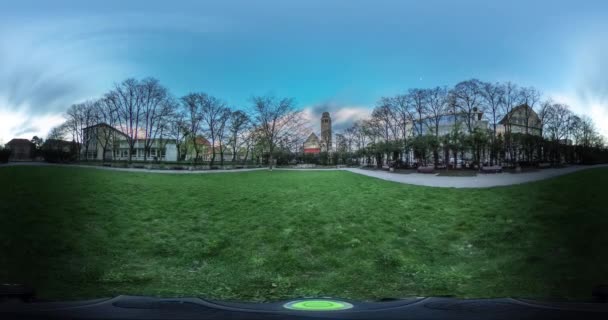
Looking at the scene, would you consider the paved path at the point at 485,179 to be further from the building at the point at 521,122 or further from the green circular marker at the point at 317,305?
the green circular marker at the point at 317,305

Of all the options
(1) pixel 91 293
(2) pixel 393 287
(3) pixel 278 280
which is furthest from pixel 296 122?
(1) pixel 91 293

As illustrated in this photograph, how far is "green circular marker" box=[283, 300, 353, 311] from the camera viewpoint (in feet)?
7.93

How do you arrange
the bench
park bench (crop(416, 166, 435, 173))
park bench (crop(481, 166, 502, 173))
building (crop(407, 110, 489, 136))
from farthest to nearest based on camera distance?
1. the bench
2. park bench (crop(416, 166, 435, 173))
3. park bench (crop(481, 166, 502, 173))
4. building (crop(407, 110, 489, 136))

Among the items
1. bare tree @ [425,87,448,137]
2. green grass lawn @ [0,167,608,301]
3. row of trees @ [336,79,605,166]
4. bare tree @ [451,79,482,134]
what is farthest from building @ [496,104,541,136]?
green grass lawn @ [0,167,608,301]

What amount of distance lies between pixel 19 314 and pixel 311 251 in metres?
2.26

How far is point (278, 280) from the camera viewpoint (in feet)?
9.17

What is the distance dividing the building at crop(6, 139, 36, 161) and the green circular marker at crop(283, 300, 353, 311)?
2748 mm

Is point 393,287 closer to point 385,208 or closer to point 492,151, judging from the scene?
point 385,208

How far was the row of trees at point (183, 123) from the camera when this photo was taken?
2750 mm

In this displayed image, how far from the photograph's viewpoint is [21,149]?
2.89 metres

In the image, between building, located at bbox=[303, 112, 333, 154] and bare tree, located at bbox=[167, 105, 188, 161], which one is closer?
bare tree, located at bbox=[167, 105, 188, 161]

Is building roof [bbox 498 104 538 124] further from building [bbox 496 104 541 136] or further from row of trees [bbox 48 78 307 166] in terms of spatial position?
row of trees [bbox 48 78 307 166]

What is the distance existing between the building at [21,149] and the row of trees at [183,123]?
0.22 metres

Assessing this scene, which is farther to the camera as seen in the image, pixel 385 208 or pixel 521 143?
pixel 385 208
